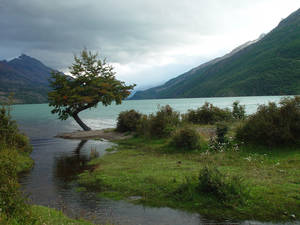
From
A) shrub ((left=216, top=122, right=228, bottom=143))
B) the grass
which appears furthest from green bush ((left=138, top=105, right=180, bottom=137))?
shrub ((left=216, top=122, right=228, bottom=143))

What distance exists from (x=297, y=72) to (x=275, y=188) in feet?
697

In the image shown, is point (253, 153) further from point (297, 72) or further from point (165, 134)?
point (297, 72)

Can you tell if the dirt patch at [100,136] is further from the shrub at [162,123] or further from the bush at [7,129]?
the bush at [7,129]

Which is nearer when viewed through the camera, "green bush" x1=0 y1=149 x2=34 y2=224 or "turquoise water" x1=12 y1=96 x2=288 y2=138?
"green bush" x1=0 y1=149 x2=34 y2=224

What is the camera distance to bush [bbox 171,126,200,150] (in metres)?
20.3

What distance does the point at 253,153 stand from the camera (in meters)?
17.5

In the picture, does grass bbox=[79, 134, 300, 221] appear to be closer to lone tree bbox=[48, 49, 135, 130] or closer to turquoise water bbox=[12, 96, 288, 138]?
turquoise water bbox=[12, 96, 288, 138]

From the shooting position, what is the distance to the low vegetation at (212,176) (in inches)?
388

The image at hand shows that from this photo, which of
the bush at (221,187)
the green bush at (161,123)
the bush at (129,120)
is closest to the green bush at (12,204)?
the bush at (221,187)

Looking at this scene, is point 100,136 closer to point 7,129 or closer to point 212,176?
point 7,129

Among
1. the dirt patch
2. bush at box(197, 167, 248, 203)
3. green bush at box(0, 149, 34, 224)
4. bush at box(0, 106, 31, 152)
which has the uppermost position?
bush at box(0, 106, 31, 152)

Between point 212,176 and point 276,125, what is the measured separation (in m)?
10.0

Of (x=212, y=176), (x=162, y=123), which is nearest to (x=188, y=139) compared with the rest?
(x=162, y=123)

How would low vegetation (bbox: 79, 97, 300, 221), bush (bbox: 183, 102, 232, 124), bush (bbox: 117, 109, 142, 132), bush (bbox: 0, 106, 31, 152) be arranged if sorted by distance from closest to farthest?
low vegetation (bbox: 79, 97, 300, 221) → bush (bbox: 0, 106, 31, 152) → bush (bbox: 183, 102, 232, 124) → bush (bbox: 117, 109, 142, 132)
